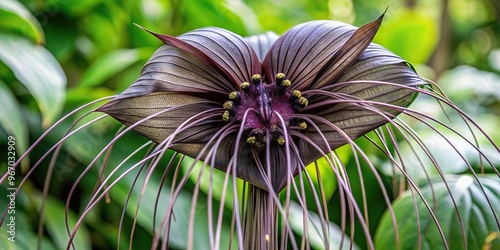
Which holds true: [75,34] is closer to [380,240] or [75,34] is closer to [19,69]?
[19,69]

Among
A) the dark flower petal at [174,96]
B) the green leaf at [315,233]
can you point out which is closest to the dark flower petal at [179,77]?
the dark flower petal at [174,96]

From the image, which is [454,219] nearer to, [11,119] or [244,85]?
[244,85]

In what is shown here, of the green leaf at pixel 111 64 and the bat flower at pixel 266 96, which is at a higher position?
the green leaf at pixel 111 64

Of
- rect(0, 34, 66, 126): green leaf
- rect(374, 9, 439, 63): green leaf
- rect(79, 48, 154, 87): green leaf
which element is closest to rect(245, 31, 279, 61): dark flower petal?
rect(0, 34, 66, 126): green leaf


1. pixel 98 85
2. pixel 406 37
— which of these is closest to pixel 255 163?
pixel 98 85

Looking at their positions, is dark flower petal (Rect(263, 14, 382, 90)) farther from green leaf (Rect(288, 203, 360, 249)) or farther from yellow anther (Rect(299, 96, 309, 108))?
green leaf (Rect(288, 203, 360, 249))

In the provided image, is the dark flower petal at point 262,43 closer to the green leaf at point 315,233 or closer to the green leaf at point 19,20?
the green leaf at point 315,233
